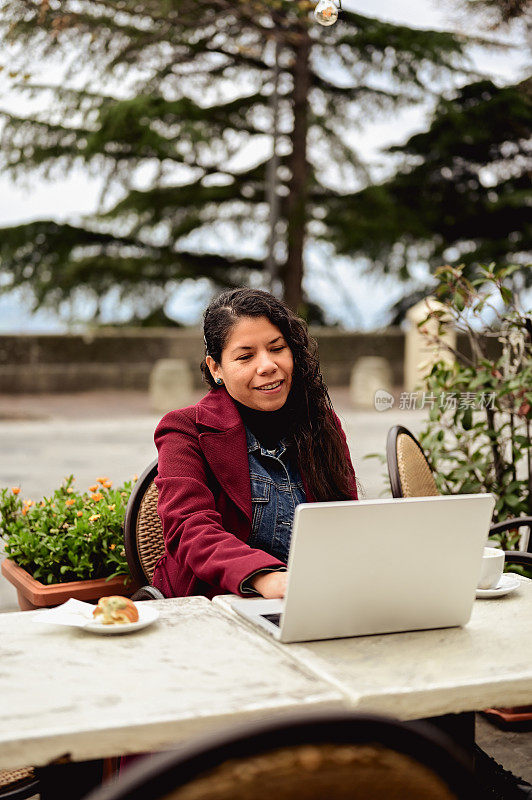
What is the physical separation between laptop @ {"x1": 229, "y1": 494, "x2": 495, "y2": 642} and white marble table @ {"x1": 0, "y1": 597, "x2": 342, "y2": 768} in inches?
4.4

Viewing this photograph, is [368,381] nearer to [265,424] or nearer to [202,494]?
[265,424]

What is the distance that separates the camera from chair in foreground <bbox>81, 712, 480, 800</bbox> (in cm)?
93

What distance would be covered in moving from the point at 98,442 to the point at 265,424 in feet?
30.2

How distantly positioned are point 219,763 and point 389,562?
0.77m

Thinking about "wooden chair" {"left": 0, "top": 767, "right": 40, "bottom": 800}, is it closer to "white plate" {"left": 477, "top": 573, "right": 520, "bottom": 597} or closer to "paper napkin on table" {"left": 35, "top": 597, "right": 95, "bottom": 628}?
"paper napkin on table" {"left": 35, "top": 597, "right": 95, "bottom": 628}

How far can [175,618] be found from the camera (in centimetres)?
194

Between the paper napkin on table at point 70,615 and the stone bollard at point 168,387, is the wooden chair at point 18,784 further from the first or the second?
the stone bollard at point 168,387

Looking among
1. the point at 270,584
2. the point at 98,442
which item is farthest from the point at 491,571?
the point at 98,442

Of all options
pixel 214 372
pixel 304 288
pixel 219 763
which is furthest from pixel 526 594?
pixel 304 288

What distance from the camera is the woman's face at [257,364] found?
99.2 inches

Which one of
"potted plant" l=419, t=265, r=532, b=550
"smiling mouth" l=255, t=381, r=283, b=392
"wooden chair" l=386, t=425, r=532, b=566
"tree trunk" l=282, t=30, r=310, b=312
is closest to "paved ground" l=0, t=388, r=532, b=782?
"potted plant" l=419, t=265, r=532, b=550

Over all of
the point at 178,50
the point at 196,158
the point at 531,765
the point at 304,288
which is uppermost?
the point at 178,50

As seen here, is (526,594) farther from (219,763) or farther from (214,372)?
(219,763)

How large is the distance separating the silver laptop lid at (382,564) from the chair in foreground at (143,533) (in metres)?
1.19
